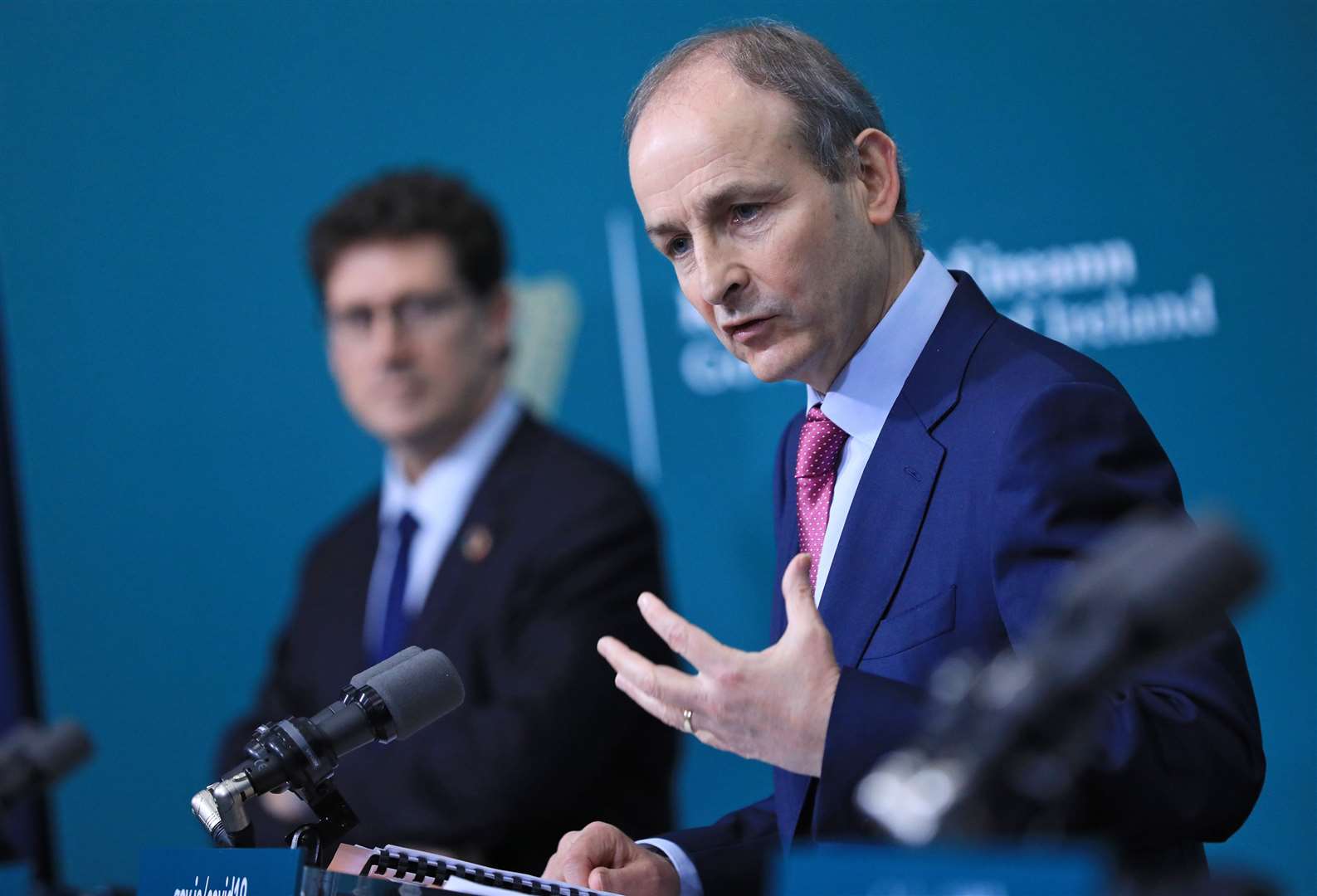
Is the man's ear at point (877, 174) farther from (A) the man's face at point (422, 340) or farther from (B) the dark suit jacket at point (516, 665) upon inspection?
(A) the man's face at point (422, 340)

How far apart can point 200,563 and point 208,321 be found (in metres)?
0.65

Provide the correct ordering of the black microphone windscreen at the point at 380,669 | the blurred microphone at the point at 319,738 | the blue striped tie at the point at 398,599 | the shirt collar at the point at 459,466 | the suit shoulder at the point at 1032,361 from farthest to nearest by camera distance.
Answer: the shirt collar at the point at 459,466 < the blue striped tie at the point at 398,599 < the suit shoulder at the point at 1032,361 < the black microphone windscreen at the point at 380,669 < the blurred microphone at the point at 319,738

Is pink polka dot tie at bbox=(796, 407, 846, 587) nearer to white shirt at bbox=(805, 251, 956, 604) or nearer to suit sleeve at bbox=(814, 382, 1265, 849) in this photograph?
white shirt at bbox=(805, 251, 956, 604)

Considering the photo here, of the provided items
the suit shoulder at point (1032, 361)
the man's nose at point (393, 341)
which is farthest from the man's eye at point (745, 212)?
the man's nose at point (393, 341)

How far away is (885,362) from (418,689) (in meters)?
0.74

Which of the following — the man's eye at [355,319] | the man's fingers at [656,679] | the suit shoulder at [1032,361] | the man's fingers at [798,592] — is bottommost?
the man's fingers at [656,679]

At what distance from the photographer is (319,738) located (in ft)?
4.51

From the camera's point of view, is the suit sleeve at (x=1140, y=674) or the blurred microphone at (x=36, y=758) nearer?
the suit sleeve at (x=1140, y=674)

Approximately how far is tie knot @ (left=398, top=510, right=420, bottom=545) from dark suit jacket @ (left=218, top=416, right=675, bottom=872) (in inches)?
3.8

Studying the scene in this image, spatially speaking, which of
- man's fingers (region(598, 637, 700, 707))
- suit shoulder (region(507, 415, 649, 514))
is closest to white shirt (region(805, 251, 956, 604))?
man's fingers (region(598, 637, 700, 707))

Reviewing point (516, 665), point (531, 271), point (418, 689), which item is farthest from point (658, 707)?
point (531, 271)

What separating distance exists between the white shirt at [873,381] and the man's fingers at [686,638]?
507 millimetres

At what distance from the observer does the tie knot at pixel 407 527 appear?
3432 mm

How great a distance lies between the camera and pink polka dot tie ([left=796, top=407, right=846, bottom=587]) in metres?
1.84
